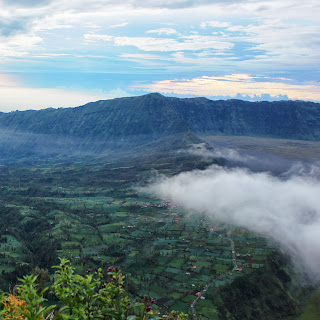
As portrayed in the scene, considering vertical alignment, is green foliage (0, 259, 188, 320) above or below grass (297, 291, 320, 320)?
above

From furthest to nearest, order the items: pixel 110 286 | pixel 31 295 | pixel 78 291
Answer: pixel 110 286 < pixel 78 291 < pixel 31 295

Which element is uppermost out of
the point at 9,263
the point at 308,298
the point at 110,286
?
the point at 110,286

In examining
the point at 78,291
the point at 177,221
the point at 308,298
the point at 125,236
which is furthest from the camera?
the point at 177,221

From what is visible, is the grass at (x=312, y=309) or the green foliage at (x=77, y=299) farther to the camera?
the grass at (x=312, y=309)

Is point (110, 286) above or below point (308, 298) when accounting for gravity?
above

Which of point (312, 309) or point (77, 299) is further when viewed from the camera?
point (312, 309)

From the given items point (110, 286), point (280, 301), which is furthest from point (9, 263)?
point (110, 286)

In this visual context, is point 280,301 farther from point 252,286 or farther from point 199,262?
point 199,262

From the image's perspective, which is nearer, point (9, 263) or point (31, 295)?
point (31, 295)

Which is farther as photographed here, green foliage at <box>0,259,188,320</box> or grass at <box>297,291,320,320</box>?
grass at <box>297,291,320,320</box>

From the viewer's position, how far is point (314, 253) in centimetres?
17138

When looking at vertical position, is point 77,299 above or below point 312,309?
above

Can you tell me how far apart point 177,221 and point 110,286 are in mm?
182300

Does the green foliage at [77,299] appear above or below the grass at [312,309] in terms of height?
above
